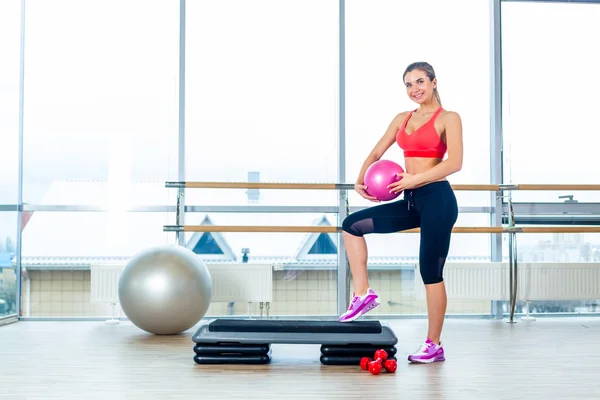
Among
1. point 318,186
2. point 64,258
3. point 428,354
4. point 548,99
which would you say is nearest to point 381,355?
point 428,354

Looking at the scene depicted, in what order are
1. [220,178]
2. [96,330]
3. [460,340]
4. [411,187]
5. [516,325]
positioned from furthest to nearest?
[220,178] → [516,325] → [96,330] → [460,340] → [411,187]

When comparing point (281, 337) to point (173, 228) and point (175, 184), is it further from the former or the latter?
point (175, 184)

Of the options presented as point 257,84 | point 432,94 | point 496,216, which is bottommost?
point 496,216

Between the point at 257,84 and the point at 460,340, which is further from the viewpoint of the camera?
the point at 257,84

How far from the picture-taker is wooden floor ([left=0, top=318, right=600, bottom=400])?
259 centimetres

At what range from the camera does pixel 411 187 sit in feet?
10.4

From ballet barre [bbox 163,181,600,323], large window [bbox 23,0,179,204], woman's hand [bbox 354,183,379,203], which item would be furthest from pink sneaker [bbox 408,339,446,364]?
large window [bbox 23,0,179,204]

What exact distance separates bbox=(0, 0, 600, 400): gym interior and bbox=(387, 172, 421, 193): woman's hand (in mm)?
1692

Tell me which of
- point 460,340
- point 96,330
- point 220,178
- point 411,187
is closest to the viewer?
point 411,187

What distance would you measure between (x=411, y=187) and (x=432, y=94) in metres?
0.49

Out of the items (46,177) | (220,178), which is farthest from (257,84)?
(46,177)

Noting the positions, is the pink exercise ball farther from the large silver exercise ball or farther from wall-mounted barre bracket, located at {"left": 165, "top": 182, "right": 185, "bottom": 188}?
wall-mounted barre bracket, located at {"left": 165, "top": 182, "right": 185, "bottom": 188}

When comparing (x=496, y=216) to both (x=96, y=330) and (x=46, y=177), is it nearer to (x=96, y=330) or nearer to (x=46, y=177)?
(x=96, y=330)

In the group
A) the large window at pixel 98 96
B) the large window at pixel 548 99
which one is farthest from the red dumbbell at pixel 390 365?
the large window at pixel 548 99
